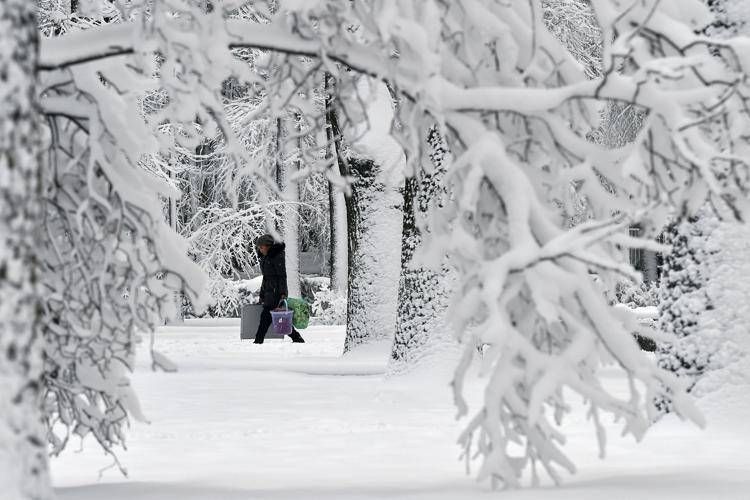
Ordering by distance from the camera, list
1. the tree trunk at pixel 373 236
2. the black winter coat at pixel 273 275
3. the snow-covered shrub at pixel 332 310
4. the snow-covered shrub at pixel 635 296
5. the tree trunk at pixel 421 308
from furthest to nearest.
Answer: the snow-covered shrub at pixel 635 296
the snow-covered shrub at pixel 332 310
the black winter coat at pixel 273 275
the tree trunk at pixel 373 236
the tree trunk at pixel 421 308

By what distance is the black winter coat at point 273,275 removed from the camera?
20.9 meters

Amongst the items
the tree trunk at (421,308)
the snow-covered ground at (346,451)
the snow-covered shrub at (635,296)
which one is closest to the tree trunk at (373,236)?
the snow-covered ground at (346,451)

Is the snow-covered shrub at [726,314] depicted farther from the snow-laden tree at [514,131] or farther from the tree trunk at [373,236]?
the tree trunk at [373,236]

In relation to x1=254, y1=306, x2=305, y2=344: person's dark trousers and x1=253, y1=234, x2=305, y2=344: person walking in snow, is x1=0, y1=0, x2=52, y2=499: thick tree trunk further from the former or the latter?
x1=254, y1=306, x2=305, y2=344: person's dark trousers

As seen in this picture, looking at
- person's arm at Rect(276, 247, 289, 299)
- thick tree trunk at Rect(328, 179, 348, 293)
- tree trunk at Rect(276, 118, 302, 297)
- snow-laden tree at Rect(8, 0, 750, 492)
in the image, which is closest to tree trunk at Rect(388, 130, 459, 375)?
snow-laden tree at Rect(8, 0, 750, 492)

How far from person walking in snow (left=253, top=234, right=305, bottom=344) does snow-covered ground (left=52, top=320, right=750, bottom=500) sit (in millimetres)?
6509

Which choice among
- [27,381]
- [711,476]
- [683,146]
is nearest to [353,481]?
[711,476]

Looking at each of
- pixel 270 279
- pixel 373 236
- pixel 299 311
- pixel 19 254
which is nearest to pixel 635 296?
pixel 299 311

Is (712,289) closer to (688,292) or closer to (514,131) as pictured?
(688,292)

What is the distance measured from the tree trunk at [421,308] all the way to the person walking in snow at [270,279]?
7948mm

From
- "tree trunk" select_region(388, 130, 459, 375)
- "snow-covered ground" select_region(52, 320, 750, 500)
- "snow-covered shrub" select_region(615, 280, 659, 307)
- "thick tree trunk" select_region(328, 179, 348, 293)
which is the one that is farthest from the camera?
"snow-covered shrub" select_region(615, 280, 659, 307)

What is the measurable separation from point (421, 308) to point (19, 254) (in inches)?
340

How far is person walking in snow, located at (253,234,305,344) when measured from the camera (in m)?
20.9

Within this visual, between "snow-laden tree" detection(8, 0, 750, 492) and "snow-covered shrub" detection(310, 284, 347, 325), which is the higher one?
"snow-laden tree" detection(8, 0, 750, 492)
